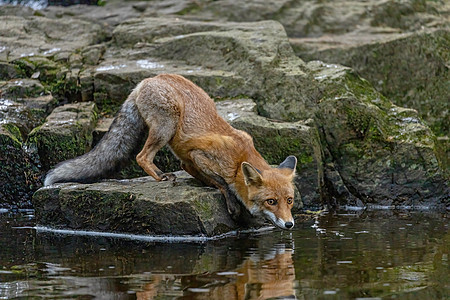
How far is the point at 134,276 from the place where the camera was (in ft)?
17.3

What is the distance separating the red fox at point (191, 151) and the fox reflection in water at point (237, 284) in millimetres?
1433

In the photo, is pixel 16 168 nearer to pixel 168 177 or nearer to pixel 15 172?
pixel 15 172

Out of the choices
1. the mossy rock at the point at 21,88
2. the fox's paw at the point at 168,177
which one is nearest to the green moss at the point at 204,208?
the fox's paw at the point at 168,177

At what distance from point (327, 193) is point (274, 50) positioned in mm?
3011

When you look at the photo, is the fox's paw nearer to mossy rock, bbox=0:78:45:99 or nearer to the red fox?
the red fox

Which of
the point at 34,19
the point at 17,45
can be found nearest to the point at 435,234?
the point at 17,45

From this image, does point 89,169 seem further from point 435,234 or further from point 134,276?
point 435,234

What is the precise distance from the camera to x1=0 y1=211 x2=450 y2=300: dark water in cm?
477

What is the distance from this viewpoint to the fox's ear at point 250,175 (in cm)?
703

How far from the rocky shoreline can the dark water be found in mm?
782

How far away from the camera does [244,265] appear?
574 centimetres

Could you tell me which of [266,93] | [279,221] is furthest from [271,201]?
[266,93]

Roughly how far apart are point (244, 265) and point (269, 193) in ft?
4.77

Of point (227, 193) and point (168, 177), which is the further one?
point (168, 177)
